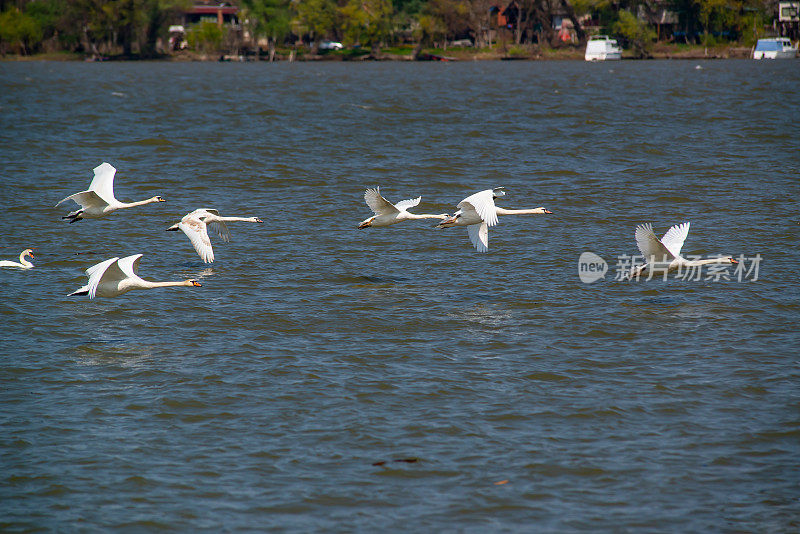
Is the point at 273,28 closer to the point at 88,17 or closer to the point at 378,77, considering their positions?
the point at 88,17

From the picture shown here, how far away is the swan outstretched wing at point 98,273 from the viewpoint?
492 inches

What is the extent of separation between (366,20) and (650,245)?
11392cm

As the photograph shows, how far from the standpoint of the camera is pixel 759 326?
1423 centimetres

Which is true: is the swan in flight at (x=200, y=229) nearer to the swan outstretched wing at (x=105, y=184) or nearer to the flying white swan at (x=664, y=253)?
the swan outstretched wing at (x=105, y=184)

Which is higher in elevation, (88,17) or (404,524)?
(88,17)

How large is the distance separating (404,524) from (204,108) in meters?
48.7

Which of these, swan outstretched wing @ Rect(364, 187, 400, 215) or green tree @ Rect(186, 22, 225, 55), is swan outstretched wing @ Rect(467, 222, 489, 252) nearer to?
swan outstretched wing @ Rect(364, 187, 400, 215)

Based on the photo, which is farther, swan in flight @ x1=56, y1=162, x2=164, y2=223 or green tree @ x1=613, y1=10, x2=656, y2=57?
green tree @ x1=613, y1=10, x2=656, y2=57

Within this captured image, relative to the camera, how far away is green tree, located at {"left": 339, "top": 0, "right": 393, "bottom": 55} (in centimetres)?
12325

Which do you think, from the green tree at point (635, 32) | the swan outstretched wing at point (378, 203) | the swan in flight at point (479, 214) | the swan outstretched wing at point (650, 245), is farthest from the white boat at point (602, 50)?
the swan outstretched wing at point (650, 245)

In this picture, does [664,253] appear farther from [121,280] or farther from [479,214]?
[121,280]

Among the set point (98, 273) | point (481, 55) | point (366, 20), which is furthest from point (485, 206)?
point (481, 55)

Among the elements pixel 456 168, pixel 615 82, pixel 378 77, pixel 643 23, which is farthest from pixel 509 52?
pixel 456 168

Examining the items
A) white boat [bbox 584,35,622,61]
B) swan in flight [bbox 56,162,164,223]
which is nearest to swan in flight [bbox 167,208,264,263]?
swan in flight [bbox 56,162,164,223]
